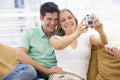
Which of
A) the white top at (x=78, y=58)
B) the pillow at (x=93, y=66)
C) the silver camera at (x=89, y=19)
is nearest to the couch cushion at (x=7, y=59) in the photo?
the white top at (x=78, y=58)

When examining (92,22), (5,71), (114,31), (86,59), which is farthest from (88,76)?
(114,31)

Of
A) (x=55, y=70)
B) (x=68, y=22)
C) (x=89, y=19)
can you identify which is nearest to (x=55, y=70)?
(x=55, y=70)

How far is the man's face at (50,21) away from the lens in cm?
205

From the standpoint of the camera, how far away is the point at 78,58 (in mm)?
1858

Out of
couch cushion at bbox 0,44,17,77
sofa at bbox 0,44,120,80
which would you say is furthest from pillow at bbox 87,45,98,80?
couch cushion at bbox 0,44,17,77

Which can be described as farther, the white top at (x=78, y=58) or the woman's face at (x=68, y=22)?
the woman's face at (x=68, y=22)

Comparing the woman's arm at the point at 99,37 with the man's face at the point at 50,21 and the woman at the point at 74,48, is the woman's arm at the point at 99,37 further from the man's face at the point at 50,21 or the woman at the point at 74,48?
the man's face at the point at 50,21

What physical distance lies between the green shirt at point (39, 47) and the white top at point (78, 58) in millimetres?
179

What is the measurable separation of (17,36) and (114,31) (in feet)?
3.88

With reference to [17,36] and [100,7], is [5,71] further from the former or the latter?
[100,7]

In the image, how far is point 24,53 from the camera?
80.0 inches

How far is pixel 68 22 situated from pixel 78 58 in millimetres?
323

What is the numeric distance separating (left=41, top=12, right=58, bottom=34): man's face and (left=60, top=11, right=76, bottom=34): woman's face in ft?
0.31

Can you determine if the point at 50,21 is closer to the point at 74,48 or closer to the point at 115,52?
the point at 74,48
